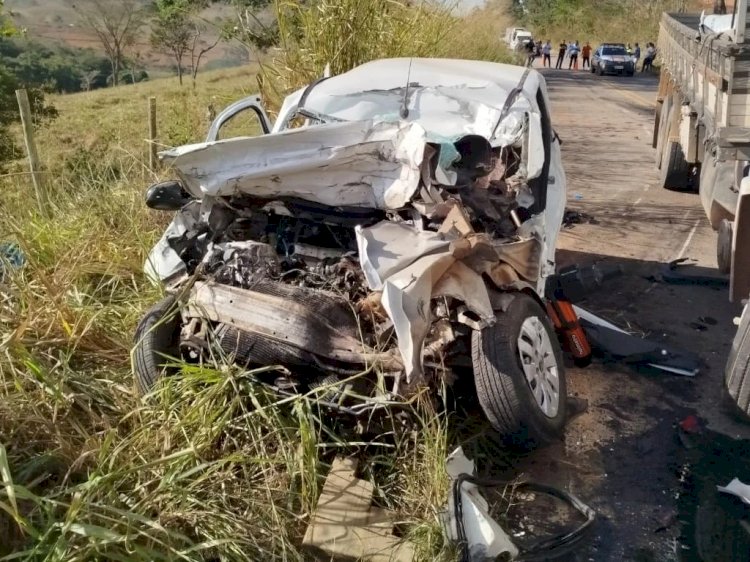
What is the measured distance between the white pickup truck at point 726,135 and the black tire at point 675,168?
2.14 ft

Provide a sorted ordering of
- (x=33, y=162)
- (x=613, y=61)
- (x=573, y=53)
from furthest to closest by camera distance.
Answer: (x=573, y=53)
(x=613, y=61)
(x=33, y=162)

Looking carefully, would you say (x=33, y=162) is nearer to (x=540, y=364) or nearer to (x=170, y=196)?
(x=170, y=196)

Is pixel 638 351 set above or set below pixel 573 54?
below

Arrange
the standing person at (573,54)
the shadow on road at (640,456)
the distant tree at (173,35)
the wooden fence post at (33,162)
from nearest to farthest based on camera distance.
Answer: the shadow on road at (640,456)
the wooden fence post at (33,162)
the distant tree at (173,35)
the standing person at (573,54)

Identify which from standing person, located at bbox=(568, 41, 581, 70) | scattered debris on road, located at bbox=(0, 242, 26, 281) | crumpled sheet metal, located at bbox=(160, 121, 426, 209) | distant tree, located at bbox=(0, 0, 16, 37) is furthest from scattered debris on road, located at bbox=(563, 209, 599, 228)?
standing person, located at bbox=(568, 41, 581, 70)

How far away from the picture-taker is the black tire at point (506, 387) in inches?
125

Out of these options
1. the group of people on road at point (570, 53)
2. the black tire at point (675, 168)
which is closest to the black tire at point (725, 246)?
the black tire at point (675, 168)

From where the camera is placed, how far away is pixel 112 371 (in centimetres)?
376

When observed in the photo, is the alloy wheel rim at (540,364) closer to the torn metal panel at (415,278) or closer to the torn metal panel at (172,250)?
the torn metal panel at (415,278)

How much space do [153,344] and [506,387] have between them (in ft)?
5.52

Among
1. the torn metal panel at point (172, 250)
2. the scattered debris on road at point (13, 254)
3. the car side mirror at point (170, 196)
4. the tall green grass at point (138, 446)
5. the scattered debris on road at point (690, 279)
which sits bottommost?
the scattered debris on road at point (690, 279)

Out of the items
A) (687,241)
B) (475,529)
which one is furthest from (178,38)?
(475,529)

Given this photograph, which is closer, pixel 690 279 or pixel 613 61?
pixel 690 279

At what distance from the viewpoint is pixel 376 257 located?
10.6 feet
